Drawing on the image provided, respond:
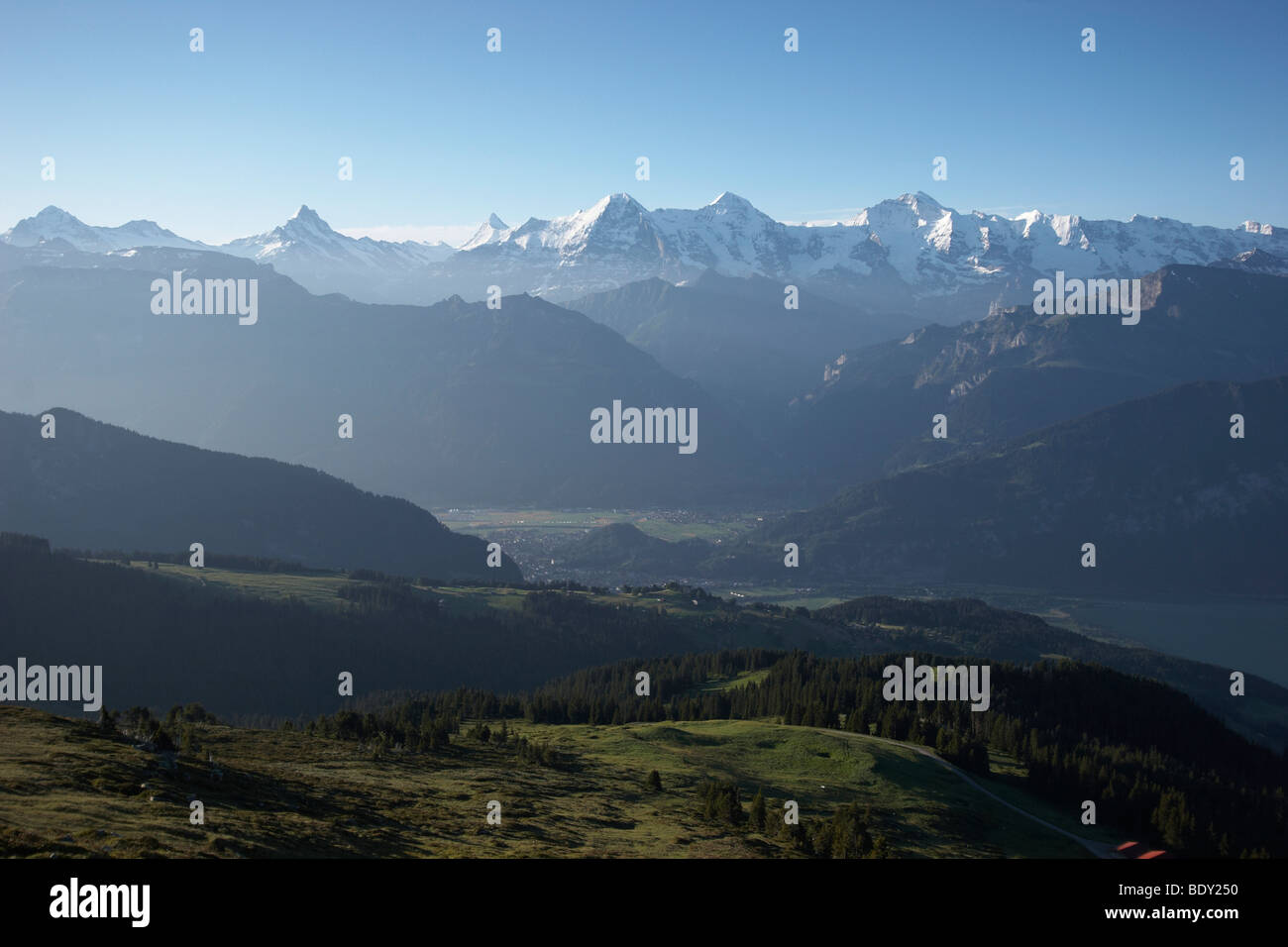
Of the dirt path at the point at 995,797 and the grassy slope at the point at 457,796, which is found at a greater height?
the grassy slope at the point at 457,796

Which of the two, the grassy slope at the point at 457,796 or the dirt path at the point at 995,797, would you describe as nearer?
the grassy slope at the point at 457,796

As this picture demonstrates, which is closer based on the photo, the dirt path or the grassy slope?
the grassy slope

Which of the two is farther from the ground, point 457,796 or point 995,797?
point 457,796

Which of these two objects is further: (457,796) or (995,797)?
(995,797)

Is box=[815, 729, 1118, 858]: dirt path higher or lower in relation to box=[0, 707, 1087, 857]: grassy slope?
lower
